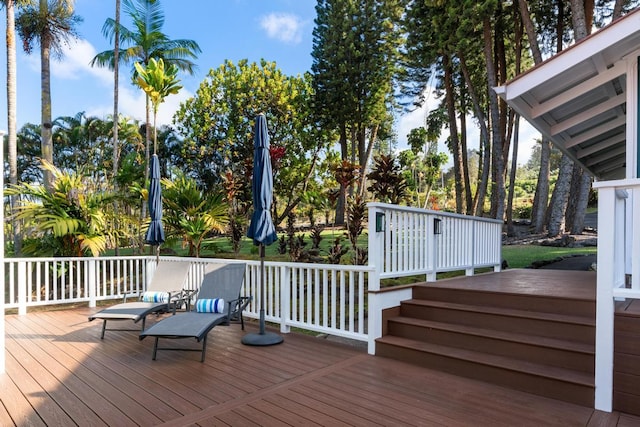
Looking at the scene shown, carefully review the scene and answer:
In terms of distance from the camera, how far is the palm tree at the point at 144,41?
12.6 metres

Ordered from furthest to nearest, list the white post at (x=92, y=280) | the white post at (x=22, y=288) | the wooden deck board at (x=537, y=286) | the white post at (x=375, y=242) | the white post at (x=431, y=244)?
the white post at (x=92, y=280) → the white post at (x=22, y=288) → the white post at (x=431, y=244) → the white post at (x=375, y=242) → the wooden deck board at (x=537, y=286)

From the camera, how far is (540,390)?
3164 mm

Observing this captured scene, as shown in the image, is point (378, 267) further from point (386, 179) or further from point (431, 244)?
point (386, 179)

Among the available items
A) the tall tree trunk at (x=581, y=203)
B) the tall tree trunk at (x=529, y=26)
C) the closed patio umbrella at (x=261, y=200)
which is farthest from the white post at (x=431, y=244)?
the tall tree trunk at (x=581, y=203)

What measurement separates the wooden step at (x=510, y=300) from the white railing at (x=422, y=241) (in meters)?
0.33

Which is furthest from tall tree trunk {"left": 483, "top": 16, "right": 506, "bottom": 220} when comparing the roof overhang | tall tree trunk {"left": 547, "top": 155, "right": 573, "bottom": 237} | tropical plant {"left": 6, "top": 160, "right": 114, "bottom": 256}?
tropical plant {"left": 6, "top": 160, "right": 114, "bottom": 256}

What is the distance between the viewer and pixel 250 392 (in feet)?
10.6

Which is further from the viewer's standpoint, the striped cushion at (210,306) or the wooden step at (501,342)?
the striped cushion at (210,306)

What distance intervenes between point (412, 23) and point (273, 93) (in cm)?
726

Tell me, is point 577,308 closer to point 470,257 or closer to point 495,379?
point 495,379

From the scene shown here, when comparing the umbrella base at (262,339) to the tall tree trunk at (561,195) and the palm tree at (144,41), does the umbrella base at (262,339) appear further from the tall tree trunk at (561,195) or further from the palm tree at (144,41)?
the tall tree trunk at (561,195)

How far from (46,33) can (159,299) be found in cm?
1054

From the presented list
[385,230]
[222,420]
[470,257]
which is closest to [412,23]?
[470,257]

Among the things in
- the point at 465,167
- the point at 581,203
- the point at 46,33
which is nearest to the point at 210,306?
the point at 46,33
